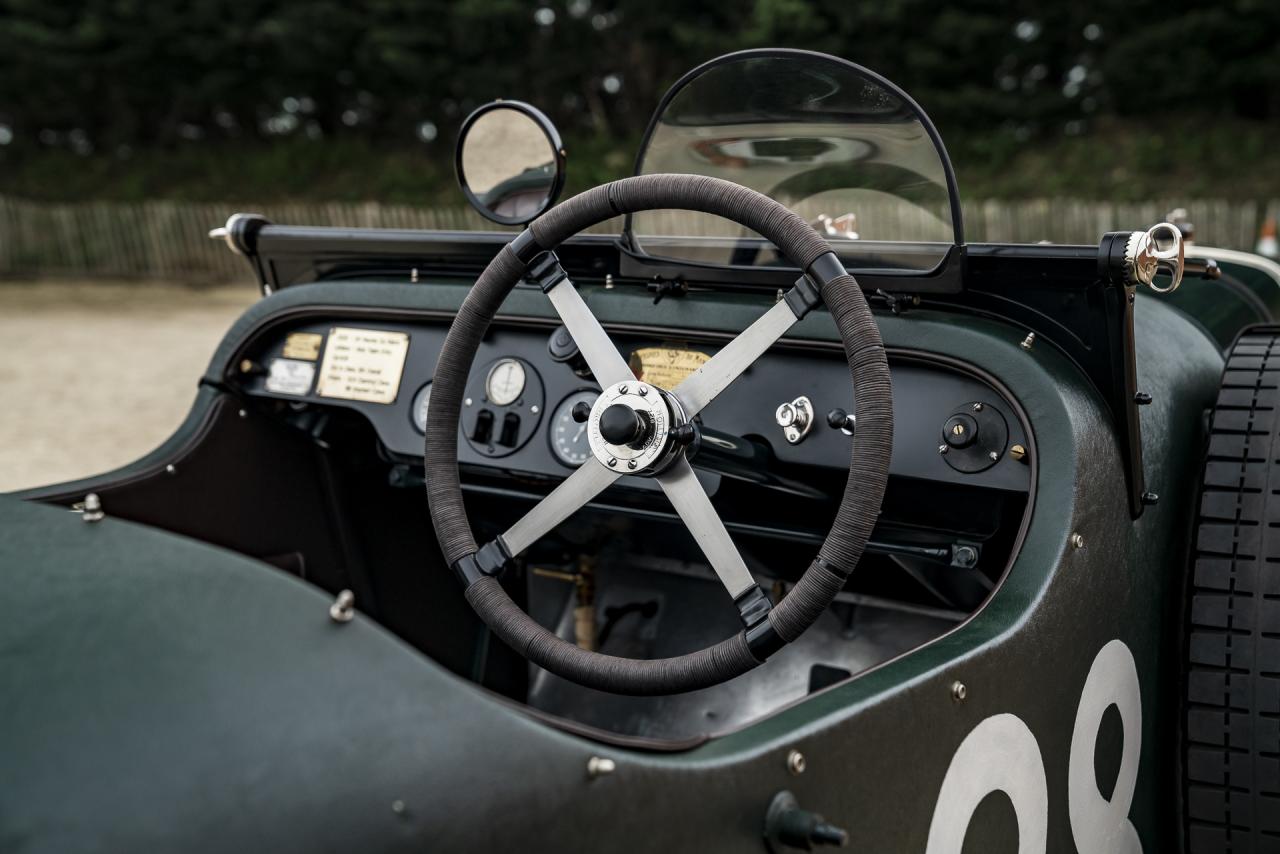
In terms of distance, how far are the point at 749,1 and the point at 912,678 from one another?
58.7 feet

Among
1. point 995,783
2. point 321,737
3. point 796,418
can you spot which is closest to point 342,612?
point 321,737

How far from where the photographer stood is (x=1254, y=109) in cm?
1673

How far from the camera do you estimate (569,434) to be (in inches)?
85.6

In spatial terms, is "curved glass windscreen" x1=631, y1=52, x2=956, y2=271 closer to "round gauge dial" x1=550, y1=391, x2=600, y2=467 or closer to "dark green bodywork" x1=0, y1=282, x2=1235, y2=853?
"round gauge dial" x1=550, y1=391, x2=600, y2=467

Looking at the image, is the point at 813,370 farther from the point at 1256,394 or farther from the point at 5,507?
the point at 5,507

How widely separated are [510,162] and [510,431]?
0.53 metres

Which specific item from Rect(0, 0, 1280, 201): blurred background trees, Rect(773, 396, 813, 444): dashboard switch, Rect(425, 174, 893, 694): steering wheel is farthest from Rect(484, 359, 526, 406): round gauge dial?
Rect(0, 0, 1280, 201): blurred background trees

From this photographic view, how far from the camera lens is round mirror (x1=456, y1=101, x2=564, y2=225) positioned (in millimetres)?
2207

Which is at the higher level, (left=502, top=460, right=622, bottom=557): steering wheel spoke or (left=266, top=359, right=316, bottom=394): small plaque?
(left=266, top=359, right=316, bottom=394): small plaque

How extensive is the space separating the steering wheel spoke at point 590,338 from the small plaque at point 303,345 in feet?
3.06

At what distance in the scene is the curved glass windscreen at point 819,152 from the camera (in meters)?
1.92

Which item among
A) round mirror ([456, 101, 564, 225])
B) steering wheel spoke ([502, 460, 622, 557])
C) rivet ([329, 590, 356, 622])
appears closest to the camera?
rivet ([329, 590, 356, 622])

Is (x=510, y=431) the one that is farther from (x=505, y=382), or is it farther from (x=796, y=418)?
(x=796, y=418)

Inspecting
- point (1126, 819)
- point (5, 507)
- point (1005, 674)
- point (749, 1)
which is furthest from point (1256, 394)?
point (749, 1)
